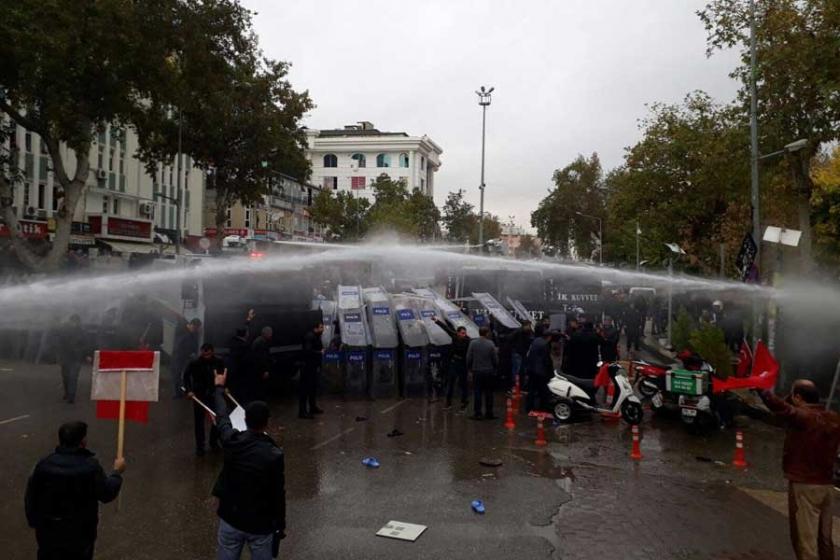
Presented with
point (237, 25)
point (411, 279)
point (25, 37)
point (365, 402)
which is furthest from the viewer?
point (411, 279)

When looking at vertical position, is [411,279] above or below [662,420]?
above

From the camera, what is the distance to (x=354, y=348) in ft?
47.9

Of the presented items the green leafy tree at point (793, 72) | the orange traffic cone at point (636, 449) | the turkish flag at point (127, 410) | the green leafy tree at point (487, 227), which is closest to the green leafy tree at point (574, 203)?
the green leafy tree at point (487, 227)

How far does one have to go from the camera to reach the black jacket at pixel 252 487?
4.84 m

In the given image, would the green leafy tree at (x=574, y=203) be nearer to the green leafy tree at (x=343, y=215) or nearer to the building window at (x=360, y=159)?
the green leafy tree at (x=343, y=215)

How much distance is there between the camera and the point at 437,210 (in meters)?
69.6

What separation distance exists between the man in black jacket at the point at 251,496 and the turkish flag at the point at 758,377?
959 cm

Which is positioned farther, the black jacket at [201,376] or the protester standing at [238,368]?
the protester standing at [238,368]

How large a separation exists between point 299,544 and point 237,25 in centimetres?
2231

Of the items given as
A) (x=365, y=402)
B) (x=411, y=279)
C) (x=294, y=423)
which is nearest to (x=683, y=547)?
(x=294, y=423)

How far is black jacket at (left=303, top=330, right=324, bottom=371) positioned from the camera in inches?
496

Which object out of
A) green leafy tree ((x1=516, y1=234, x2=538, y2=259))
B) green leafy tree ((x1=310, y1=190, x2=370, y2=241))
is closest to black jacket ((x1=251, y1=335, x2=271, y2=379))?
green leafy tree ((x1=310, y1=190, x2=370, y2=241))

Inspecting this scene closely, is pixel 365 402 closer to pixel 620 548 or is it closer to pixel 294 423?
pixel 294 423

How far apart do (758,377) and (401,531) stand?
7.91 metres
